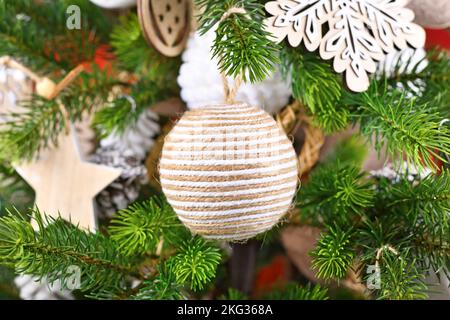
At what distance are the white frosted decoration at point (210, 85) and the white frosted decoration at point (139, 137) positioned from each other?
0.33 ft

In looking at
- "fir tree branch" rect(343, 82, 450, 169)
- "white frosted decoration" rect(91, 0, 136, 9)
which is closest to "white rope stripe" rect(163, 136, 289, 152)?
"fir tree branch" rect(343, 82, 450, 169)

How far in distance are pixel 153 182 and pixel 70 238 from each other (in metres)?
0.19

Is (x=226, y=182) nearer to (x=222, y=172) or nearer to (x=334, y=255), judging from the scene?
(x=222, y=172)

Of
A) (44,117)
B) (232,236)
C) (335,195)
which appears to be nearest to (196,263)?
(232,236)

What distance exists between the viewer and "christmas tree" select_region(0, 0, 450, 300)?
1.29ft

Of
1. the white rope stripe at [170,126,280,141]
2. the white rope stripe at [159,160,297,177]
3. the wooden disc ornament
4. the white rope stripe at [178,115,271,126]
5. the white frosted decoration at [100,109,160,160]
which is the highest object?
the wooden disc ornament

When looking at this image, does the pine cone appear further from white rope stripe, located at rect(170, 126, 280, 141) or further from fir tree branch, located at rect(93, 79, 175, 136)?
white rope stripe, located at rect(170, 126, 280, 141)

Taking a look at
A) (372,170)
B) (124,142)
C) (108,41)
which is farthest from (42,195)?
(372,170)

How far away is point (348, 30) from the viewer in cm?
44

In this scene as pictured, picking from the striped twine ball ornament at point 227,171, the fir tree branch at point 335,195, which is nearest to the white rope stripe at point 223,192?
the striped twine ball ornament at point 227,171

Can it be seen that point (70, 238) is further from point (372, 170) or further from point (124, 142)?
point (372, 170)

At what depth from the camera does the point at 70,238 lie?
433 mm

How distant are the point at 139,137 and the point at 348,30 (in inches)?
Answer: 11.3

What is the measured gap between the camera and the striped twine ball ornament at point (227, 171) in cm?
39
